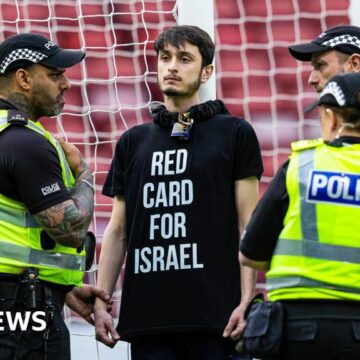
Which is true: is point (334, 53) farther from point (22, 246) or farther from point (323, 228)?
point (22, 246)

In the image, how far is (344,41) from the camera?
5.85 m

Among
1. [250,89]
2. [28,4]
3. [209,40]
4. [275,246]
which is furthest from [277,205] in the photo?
[28,4]

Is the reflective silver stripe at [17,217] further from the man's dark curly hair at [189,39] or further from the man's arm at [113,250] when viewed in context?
the man's dark curly hair at [189,39]

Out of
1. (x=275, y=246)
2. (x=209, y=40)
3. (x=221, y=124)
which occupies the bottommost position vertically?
(x=275, y=246)

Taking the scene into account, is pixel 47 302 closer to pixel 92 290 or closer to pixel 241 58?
pixel 92 290

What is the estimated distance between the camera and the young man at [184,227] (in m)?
5.49


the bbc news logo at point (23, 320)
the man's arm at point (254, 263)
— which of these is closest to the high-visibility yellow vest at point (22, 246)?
the bbc news logo at point (23, 320)

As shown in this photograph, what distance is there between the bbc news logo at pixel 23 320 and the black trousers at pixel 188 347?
0.51 metres

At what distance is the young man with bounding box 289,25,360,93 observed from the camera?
584 cm

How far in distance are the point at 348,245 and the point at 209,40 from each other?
1.72 m

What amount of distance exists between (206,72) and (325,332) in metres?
1.78

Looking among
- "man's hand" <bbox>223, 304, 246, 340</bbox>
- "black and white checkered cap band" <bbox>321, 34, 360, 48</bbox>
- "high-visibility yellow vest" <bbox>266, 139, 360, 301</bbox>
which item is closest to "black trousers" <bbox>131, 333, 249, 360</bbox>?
"man's hand" <bbox>223, 304, 246, 340</bbox>

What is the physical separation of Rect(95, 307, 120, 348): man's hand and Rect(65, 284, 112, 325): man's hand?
52mm

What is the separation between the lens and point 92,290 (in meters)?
5.71
